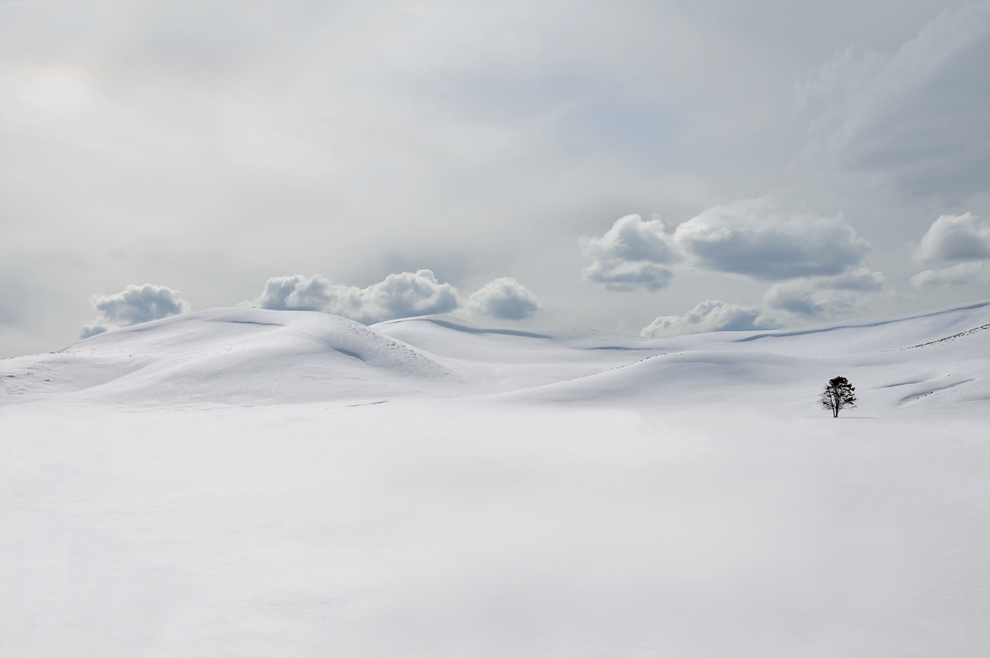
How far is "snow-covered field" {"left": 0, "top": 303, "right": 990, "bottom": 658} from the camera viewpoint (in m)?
7.68

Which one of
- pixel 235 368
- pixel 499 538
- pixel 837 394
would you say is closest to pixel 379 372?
pixel 235 368

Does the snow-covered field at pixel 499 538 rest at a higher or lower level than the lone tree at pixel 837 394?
lower

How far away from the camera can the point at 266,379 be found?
6738 cm

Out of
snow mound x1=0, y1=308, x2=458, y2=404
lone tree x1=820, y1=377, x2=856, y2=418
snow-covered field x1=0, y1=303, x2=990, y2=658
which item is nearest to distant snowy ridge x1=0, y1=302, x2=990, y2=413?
snow mound x1=0, y1=308, x2=458, y2=404

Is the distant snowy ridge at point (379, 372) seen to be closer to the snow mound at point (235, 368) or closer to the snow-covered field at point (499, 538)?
the snow mound at point (235, 368)

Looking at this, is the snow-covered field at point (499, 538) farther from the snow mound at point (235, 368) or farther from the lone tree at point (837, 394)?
the snow mound at point (235, 368)

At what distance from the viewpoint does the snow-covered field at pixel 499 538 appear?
25.2 ft

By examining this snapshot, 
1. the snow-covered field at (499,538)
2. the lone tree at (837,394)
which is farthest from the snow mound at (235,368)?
the lone tree at (837,394)

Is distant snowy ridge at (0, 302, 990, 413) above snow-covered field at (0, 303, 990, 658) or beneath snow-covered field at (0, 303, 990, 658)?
above

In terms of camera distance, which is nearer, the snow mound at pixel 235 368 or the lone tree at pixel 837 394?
the lone tree at pixel 837 394

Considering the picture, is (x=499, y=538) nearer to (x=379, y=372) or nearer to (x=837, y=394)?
(x=837, y=394)

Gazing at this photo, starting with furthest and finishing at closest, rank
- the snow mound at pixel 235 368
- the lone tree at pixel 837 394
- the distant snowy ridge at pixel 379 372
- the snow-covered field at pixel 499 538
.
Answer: the snow mound at pixel 235 368 → the distant snowy ridge at pixel 379 372 → the lone tree at pixel 837 394 → the snow-covered field at pixel 499 538

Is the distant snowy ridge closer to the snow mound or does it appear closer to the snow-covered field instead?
the snow mound

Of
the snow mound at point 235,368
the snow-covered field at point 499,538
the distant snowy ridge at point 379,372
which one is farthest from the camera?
the snow mound at point 235,368
